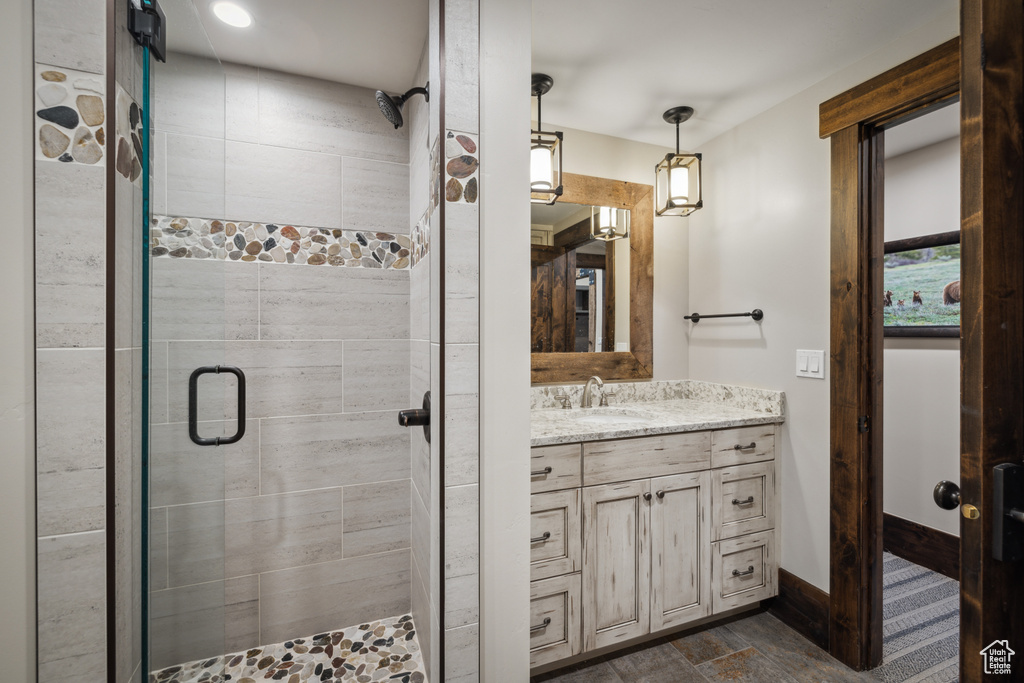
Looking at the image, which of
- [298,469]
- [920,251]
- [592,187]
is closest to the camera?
[298,469]

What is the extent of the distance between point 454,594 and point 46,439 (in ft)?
2.82

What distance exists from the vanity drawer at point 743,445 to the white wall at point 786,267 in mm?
88

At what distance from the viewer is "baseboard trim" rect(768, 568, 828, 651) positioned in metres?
1.79

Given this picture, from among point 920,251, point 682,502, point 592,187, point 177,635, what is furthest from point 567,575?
point 920,251

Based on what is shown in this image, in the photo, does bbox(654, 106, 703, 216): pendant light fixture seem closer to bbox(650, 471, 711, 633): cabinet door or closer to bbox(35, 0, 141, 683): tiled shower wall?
bbox(650, 471, 711, 633): cabinet door

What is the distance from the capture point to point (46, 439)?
0.77 meters

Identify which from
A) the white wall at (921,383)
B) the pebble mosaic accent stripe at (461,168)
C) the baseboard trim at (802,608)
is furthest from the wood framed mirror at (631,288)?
the white wall at (921,383)

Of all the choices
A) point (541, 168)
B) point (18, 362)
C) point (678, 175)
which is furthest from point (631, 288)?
point (18, 362)

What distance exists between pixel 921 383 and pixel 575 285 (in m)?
2.06

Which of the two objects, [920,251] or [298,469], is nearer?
[298,469]

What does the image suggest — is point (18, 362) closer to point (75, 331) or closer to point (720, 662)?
point (75, 331)

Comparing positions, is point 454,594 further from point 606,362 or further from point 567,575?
point 606,362


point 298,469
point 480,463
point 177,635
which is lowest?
point 177,635

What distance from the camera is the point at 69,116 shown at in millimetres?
781
